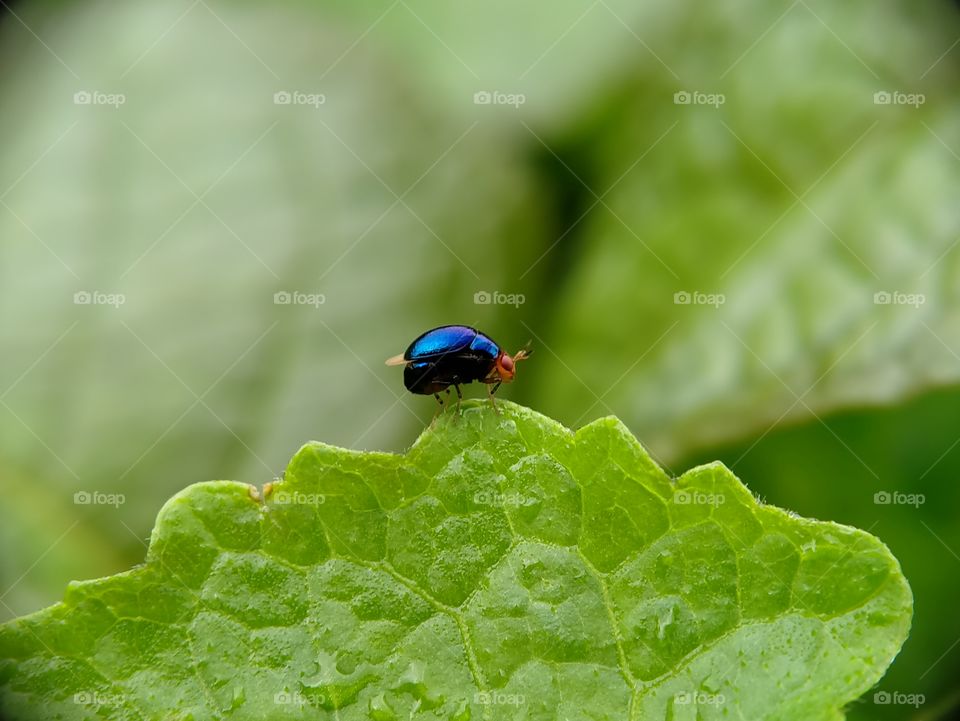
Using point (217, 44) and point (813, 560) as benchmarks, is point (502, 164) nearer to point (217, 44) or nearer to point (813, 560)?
point (217, 44)

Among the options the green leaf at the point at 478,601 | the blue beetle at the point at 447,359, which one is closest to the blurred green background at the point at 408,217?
the blue beetle at the point at 447,359

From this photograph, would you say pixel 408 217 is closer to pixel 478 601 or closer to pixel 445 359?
pixel 445 359

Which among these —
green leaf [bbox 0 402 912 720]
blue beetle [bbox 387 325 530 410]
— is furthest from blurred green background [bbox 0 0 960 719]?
green leaf [bbox 0 402 912 720]

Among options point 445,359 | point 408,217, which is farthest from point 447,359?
point 408,217

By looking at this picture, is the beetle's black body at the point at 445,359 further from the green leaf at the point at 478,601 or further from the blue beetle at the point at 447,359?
the green leaf at the point at 478,601

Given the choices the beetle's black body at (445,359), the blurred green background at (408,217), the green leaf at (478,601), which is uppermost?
the blurred green background at (408,217)

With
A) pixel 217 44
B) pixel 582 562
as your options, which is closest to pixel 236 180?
pixel 217 44
